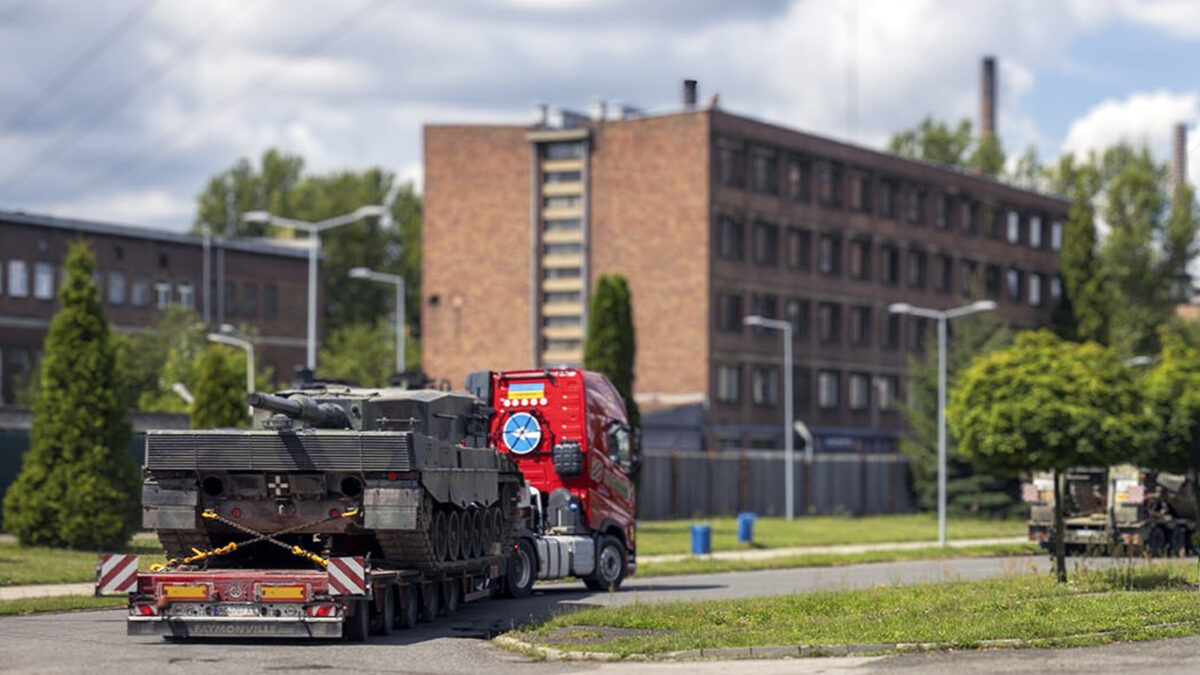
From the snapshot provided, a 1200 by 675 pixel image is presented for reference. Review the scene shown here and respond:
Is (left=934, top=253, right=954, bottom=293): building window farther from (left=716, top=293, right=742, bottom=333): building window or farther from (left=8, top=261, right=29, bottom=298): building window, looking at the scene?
(left=8, top=261, right=29, bottom=298): building window

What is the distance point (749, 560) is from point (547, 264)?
4005 centimetres

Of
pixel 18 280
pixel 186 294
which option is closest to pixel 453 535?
pixel 18 280

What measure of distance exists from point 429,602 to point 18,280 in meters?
61.5

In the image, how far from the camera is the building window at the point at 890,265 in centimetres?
8912

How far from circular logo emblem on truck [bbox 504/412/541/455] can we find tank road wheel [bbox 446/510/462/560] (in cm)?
621

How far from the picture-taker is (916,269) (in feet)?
300

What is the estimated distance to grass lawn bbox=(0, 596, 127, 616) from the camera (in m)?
25.3

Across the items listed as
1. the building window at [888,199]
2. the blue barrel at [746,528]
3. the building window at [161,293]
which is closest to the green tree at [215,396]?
the blue barrel at [746,528]

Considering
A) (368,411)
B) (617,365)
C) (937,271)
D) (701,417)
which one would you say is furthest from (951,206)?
(368,411)

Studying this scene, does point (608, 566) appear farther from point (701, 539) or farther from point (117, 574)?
point (701, 539)

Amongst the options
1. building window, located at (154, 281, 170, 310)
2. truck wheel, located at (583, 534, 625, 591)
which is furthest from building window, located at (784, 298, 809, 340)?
truck wheel, located at (583, 534, 625, 591)

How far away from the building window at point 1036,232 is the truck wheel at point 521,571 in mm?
74978

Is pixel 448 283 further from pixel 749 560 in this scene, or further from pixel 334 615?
pixel 334 615

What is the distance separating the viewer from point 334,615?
2048cm
